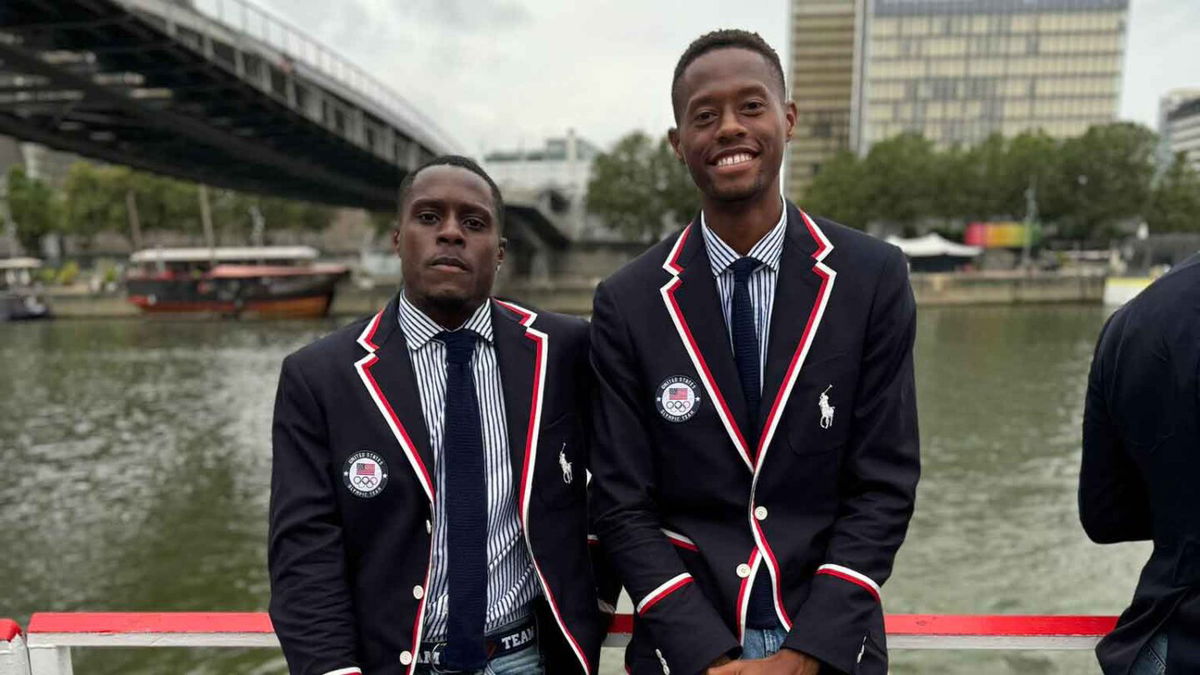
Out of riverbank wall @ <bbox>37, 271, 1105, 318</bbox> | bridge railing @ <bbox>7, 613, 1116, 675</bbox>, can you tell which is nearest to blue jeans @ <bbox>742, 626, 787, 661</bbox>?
bridge railing @ <bbox>7, 613, 1116, 675</bbox>

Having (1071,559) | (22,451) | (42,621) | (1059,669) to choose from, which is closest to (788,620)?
(42,621)

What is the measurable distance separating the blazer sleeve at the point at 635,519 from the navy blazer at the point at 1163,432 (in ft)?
2.78

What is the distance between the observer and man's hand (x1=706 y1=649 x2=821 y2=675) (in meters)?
1.85

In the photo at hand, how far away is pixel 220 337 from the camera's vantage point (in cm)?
3372

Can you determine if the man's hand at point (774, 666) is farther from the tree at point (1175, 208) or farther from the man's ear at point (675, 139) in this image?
the tree at point (1175, 208)

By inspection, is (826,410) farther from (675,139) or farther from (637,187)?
(637,187)

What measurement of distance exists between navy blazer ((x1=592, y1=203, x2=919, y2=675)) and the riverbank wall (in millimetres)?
38823

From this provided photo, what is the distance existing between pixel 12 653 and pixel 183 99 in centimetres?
1810

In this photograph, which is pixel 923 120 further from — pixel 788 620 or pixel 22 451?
pixel 788 620

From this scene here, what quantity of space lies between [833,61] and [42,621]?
120333 mm

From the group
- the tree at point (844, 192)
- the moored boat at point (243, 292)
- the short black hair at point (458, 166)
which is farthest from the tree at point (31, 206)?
the short black hair at point (458, 166)

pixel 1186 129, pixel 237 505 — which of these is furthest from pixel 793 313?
pixel 1186 129

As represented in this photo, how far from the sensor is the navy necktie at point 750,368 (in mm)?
1947

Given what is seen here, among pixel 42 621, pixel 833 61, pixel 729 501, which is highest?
pixel 833 61
